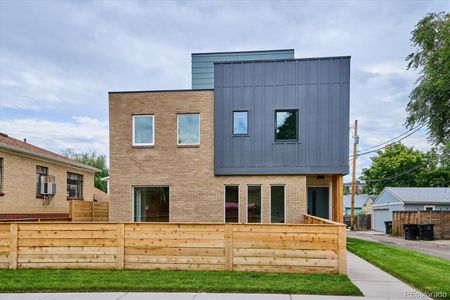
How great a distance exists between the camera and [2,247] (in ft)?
28.6

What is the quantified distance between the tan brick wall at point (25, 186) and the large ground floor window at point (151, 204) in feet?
17.8

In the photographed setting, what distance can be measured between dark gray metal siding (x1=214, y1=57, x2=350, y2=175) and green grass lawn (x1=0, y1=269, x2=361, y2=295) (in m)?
6.48

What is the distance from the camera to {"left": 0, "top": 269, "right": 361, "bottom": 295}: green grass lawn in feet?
22.2

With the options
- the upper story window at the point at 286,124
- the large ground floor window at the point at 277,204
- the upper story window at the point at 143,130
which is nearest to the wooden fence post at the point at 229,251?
the large ground floor window at the point at 277,204

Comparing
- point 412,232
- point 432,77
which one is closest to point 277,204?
point 432,77

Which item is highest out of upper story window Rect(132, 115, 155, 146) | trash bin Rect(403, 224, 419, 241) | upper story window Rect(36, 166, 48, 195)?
upper story window Rect(132, 115, 155, 146)

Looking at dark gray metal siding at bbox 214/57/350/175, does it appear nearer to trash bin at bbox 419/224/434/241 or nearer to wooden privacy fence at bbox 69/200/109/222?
wooden privacy fence at bbox 69/200/109/222

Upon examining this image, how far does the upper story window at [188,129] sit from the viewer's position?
14453mm

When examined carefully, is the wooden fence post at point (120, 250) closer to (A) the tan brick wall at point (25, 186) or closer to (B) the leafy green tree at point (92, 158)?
(A) the tan brick wall at point (25, 186)

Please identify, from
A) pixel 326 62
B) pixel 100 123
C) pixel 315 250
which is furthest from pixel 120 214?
pixel 100 123

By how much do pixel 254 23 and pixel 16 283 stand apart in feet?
36.0

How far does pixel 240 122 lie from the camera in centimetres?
1434

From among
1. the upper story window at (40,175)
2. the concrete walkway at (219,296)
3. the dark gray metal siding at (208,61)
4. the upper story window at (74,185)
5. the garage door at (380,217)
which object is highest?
the dark gray metal siding at (208,61)

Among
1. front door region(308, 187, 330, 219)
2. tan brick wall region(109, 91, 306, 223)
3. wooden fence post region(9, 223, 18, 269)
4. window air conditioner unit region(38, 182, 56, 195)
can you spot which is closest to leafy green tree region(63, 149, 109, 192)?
window air conditioner unit region(38, 182, 56, 195)
